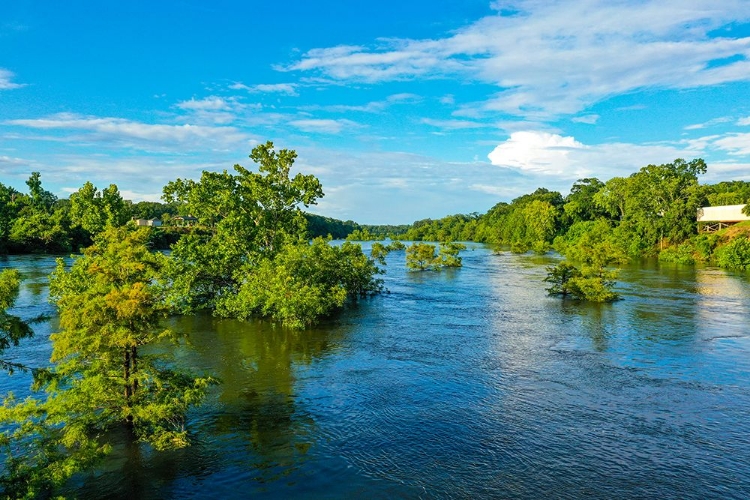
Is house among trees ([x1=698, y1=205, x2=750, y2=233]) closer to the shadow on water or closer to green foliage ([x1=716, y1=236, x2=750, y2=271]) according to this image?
green foliage ([x1=716, y1=236, x2=750, y2=271])

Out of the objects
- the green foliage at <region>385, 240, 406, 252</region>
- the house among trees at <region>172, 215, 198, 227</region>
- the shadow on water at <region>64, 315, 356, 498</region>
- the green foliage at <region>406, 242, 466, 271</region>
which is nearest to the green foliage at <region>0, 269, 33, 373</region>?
the shadow on water at <region>64, 315, 356, 498</region>

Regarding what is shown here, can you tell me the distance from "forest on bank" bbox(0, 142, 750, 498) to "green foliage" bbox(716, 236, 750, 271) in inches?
7.7

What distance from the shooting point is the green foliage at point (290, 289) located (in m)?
35.1

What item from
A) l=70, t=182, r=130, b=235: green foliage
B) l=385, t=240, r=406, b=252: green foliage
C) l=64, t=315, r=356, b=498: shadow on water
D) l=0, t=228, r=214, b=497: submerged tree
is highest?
l=70, t=182, r=130, b=235: green foliage

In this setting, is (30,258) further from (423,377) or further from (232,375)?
(423,377)

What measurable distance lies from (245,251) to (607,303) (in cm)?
3232

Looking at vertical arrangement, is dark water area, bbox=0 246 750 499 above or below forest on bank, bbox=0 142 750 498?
below

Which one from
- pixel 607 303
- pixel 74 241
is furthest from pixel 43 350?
pixel 74 241

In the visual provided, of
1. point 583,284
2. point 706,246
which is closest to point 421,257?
point 583,284

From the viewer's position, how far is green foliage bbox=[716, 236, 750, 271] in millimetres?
70125

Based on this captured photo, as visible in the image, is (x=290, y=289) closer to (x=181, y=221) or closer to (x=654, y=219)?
(x=181, y=221)

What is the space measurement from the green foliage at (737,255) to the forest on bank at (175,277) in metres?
0.20

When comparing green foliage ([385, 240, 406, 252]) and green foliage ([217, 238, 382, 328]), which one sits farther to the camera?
green foliage ([385, 240, 406, 252])

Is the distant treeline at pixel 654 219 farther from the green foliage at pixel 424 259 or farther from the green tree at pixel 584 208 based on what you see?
the green foliage at pixel 424 259
